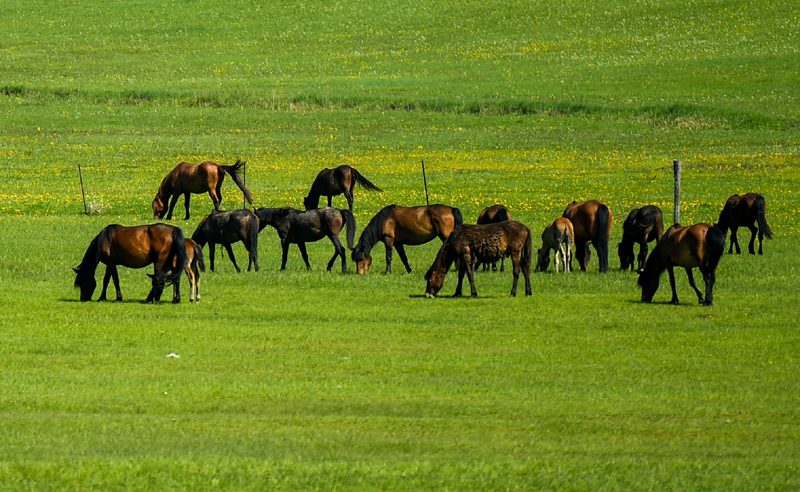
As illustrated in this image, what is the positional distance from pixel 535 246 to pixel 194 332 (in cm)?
1235

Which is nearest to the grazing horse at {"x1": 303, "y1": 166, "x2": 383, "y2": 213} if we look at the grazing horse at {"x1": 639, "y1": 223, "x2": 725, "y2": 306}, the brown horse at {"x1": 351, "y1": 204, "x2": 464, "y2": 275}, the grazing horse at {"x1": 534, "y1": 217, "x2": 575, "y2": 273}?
the brown horse at {"x1": 351, "y1": 204, "x2": 464, "y2": 275}

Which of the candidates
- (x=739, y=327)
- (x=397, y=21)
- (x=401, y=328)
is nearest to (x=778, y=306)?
(x=739, y=327)

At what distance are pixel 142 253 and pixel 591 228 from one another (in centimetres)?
894

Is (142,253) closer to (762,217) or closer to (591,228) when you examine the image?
(591,228)

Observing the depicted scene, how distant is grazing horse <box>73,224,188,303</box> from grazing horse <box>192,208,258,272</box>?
4594 millimetres

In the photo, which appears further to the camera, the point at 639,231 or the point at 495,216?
the point at 495,216

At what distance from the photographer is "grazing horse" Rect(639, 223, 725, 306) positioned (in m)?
17.2

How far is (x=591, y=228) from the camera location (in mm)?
22375

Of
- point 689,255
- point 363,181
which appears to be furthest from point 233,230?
point 689,255

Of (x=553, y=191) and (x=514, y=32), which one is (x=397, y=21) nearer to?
(x=514, y=32)

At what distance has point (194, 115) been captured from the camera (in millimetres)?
58938

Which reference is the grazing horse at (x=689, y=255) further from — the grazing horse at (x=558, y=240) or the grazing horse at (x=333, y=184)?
the grazing horse at (x=333, y=184)

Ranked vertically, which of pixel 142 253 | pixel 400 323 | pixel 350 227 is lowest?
pixel 400 323

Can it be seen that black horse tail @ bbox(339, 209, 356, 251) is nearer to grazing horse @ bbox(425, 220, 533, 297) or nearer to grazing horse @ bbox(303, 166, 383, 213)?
grazing horse @ bbox(425, 220, 533, 297)
